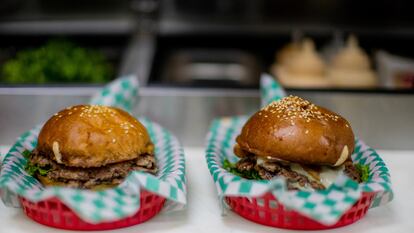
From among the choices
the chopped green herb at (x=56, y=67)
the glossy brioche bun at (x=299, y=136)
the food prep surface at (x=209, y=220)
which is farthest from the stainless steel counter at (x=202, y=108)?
the glossy brioche bun at (x=299, y=136)

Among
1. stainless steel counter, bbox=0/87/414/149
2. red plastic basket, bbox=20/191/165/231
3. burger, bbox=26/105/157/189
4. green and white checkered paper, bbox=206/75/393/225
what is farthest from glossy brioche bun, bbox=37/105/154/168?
stainless steel counter, bbox=0/87/414/149

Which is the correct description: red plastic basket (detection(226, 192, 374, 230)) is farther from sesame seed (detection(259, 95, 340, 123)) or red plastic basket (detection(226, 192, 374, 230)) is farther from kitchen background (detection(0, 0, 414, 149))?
kitchen background (detection(0, 0, 414, 149))

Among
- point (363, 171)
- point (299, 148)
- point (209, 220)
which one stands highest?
point (299, 148)

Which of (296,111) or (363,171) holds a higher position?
(296,111)

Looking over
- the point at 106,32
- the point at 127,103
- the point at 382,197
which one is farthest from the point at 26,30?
the point at 382,197

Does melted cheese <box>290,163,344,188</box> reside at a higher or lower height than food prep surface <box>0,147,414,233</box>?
higher

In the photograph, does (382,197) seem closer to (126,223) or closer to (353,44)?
(126,223)

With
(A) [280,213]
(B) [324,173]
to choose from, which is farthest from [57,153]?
(B) [324,173]

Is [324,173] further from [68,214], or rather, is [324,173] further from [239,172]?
[68,214]
